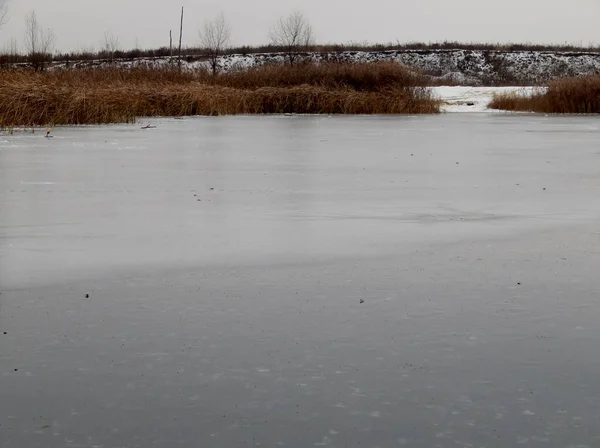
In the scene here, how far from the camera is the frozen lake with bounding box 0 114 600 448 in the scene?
2.60 meters

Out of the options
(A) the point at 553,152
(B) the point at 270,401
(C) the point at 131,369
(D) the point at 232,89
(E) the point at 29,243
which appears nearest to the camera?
(B) the point at 270,401

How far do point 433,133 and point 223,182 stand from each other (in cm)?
969

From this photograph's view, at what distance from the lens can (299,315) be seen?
3.80m

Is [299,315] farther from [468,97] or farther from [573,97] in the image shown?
[468,97]

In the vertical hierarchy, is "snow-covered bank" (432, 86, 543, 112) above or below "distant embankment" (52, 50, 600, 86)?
below

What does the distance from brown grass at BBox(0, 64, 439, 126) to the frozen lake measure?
12274 millimetres

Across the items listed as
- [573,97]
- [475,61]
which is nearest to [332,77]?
[573,97]

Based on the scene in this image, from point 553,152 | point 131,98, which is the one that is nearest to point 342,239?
point 553,152

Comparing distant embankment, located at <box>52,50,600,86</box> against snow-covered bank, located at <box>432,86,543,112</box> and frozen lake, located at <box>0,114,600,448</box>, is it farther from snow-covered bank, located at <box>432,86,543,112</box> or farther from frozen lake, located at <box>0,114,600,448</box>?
frozen lake, located at <box>0,114,600,448</box>

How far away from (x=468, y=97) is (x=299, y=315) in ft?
130

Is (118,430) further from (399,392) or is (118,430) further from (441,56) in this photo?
(441,56)

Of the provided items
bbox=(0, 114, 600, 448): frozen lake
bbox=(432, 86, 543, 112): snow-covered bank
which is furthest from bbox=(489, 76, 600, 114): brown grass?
bbox=(0, 114, 600, 448): frozen lake

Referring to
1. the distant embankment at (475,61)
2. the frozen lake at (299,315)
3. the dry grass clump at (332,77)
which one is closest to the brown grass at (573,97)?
the dry grass clump at (332,77)

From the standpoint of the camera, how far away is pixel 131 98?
23719 mm
